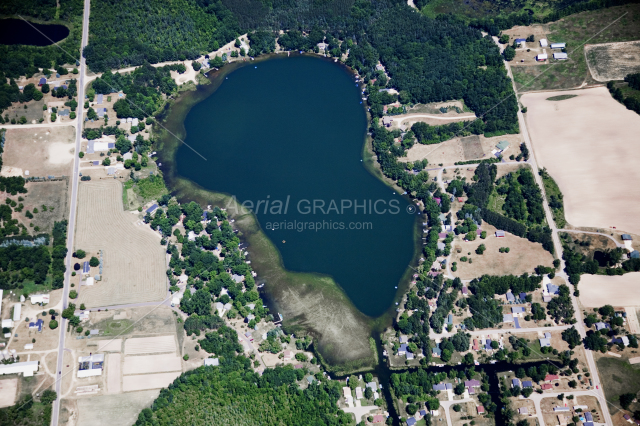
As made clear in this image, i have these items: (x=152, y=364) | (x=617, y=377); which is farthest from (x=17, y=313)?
(x=617, y=377)

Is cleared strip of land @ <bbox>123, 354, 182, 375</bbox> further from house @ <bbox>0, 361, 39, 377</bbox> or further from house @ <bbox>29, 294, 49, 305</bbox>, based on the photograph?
house @ <bbox>29, 294, 49, 305</bbox>

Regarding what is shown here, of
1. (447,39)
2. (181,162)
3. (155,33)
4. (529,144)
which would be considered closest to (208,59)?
(155,33)

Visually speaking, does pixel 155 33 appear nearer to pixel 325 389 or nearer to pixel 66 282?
pixel 66 282

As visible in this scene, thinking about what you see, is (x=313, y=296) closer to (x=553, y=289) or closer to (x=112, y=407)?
(x=112, y=407)

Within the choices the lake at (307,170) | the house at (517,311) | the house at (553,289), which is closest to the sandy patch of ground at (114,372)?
the lake at (307,170)

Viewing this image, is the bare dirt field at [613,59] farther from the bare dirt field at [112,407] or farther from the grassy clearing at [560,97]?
the bare dirt field at [112,407]

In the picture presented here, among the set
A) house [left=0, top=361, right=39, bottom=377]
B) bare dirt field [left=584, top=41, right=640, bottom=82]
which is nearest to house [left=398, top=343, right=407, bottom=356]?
house [left=0, top=361, right=39, bottom=377]
